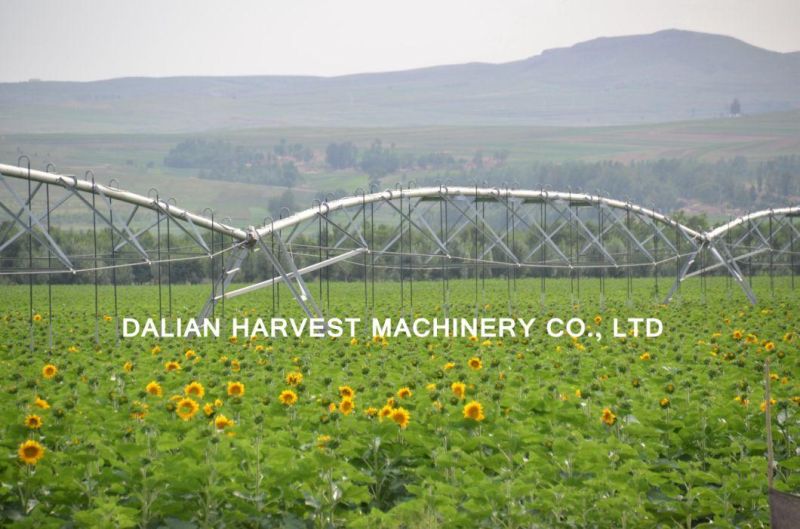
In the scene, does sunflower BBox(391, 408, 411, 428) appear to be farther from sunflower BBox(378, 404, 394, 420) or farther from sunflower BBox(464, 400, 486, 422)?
sunflower BBox(464, 400, 486, 422)

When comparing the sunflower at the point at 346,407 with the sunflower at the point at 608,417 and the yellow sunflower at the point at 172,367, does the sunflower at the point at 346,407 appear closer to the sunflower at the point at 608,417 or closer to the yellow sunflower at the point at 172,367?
the sunflower at the point at 608,417

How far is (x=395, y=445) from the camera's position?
884 centimetres

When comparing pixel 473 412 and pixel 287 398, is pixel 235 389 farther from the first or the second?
pixel 473 412

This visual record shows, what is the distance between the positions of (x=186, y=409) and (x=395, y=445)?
1.74m

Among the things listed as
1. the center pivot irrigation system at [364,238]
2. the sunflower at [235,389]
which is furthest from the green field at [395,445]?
the center pivot irrigation system at [364,238]

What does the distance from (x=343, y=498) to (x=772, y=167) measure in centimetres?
18720

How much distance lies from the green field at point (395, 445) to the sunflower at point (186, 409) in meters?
0.02

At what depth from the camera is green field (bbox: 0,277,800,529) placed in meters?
7.50

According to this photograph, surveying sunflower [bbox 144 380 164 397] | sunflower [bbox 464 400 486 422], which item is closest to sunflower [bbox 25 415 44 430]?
sunflower [bbox 144 380 164 397]

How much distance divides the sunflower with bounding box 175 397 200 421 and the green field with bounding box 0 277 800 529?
21mm

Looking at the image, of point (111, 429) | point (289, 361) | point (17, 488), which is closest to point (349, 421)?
point (111, 429)

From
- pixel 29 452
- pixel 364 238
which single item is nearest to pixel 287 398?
pixel 29 452

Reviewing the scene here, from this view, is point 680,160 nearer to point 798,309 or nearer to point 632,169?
point 632,169

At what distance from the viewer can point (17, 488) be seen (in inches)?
309
